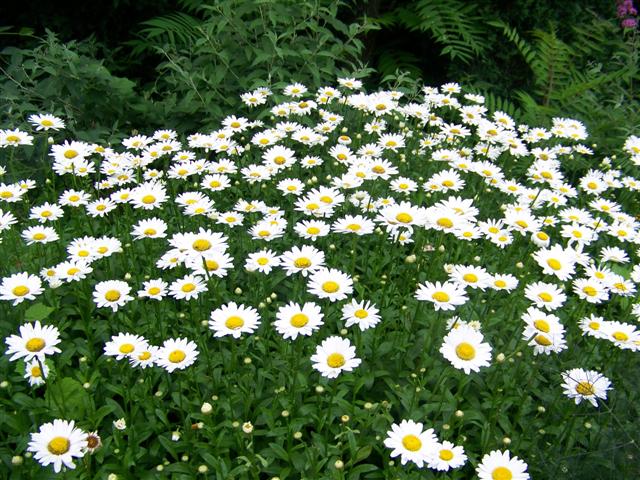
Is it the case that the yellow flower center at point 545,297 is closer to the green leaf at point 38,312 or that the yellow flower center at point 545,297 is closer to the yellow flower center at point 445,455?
the yellow flower center at point 445,455

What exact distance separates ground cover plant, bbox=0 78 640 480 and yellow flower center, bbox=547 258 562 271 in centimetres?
1

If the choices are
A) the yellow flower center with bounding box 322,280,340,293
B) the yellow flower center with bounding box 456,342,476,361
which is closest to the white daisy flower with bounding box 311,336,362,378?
the yellow flower center with bounding box 322,280,340,293

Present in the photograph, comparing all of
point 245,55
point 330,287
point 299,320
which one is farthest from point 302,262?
point 245,55

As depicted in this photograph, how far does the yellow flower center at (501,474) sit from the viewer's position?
2.10m

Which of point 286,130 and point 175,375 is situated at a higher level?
point 286,130

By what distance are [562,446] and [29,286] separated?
256cm

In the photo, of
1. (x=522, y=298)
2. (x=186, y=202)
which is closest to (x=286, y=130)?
(x=186, y=202)

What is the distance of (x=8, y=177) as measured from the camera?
435 cm

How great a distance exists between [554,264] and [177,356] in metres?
1.87

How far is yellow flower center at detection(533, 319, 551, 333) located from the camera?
2.43 meters

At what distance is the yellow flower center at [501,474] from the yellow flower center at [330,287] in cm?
97

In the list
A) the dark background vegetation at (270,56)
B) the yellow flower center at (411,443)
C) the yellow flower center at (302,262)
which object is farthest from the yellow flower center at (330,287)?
the dark background vegetation at (270,56)

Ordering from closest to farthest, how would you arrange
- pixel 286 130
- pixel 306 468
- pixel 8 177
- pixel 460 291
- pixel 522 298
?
pixel 306 468 → pixel 460 291 → pixel 522 298 → pixel 286 130 → pixel 8 177

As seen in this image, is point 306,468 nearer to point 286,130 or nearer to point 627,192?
point 286,130
